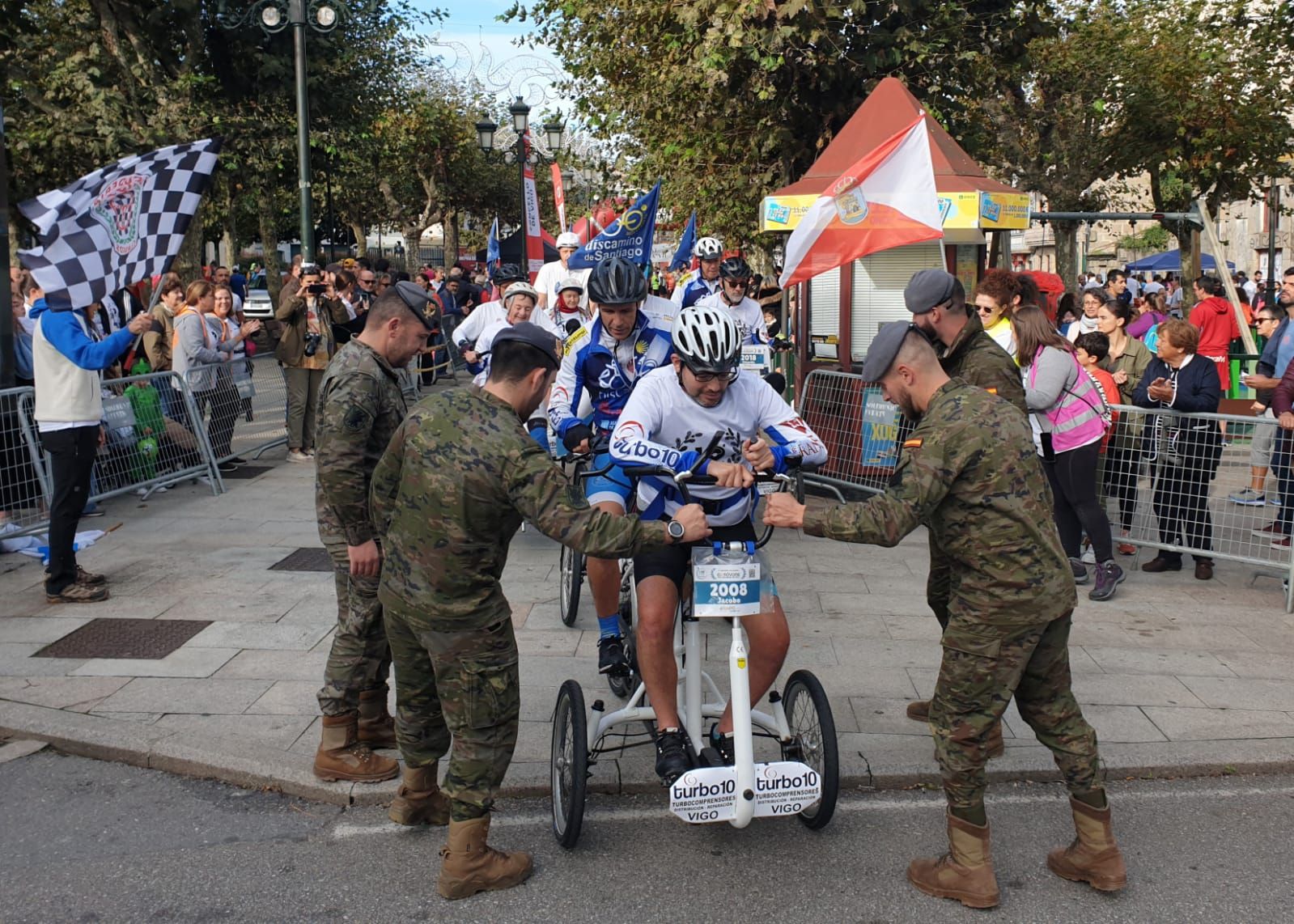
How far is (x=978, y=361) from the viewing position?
16.5ft

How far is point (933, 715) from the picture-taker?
12.8ft

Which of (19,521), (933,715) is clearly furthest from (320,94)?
(933,715)

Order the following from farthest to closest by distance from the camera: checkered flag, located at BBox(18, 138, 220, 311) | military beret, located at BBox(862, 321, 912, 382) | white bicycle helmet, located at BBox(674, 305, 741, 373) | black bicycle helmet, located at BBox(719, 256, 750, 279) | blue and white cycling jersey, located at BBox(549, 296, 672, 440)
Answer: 1. black bicycle helmet, located at BBox(719, 256, 750, 279)
2. checkered flag, located at BBox(18, 138, 220, 311)
3. blue and white cycling jersey, located at BBox(549, 296, 672, 440)
4. white bicycle helmet, located at BBox(674, 305, 741, 373)
5. military beret, located at BBox(862, 321, 912, 382)

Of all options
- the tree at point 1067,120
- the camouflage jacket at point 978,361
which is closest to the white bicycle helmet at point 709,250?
the camouflage jacket at point 978,361

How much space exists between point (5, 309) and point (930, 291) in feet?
20.6

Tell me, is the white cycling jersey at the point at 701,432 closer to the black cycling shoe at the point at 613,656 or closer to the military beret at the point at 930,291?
the military beret at the point at 930,291

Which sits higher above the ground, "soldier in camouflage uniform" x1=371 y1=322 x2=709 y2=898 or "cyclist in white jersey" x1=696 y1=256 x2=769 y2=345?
"cyclist in white jersey" x1=696 y1=256 x2=769 y2=345

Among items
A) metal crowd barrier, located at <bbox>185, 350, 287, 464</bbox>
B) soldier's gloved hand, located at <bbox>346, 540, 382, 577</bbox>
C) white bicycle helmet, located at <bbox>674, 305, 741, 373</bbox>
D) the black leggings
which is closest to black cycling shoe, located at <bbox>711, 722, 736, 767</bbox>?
white bicycle helmet, located at <bbox>674, 305, 741, 373</bbox>

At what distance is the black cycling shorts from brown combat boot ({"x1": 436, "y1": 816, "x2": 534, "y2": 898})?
1018 millimetres

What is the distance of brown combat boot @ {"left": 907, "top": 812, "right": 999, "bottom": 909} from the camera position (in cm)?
379

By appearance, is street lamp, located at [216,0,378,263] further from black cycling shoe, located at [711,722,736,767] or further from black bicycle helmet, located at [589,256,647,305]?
black cycling shoe, located at [711,722,736,767]

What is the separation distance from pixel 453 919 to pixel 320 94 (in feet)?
65.2

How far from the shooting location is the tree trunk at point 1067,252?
27.7 metres

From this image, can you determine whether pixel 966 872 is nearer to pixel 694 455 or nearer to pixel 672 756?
pixel 672 756
